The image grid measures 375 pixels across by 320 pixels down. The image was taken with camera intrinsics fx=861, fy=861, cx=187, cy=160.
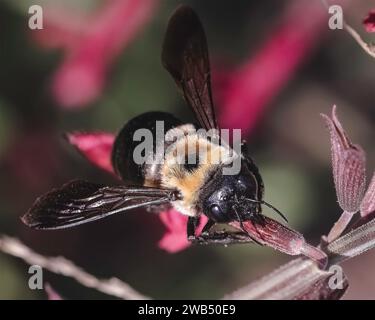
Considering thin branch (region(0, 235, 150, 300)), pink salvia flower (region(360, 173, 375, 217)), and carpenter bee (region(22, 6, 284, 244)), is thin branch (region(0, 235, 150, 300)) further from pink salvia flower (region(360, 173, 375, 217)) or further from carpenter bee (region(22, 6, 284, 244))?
pink salvia flower (region(360, 173, 375, 217))

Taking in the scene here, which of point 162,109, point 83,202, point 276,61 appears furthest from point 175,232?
point 276,61

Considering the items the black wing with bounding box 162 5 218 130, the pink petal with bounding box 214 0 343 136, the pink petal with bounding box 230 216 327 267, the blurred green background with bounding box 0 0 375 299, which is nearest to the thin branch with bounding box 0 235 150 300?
the pink petal with bounding box 230 216 327 267

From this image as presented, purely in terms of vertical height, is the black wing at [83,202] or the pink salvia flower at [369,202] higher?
the black wing at [83,202]

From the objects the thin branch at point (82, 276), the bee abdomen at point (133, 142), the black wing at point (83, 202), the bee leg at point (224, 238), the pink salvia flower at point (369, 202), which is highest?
the bee abdomen at point (133, 142)

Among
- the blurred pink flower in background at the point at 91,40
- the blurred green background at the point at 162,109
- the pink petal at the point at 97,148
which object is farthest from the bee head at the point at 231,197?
the blurred pink flower in background at the point at 91,40

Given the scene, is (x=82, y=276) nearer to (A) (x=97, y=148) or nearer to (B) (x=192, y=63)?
(A) (x=97, y=148)

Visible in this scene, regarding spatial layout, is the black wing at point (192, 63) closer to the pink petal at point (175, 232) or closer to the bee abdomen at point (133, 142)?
the bee abdomen at point (133, 142)

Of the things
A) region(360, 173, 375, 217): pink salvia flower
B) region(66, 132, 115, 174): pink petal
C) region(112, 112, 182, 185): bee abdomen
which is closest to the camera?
region(360, 173, 375, 217): pink salvia flower
